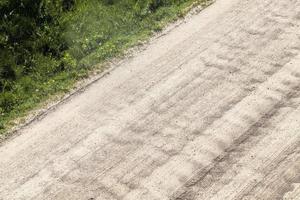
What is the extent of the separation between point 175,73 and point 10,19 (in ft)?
14.2

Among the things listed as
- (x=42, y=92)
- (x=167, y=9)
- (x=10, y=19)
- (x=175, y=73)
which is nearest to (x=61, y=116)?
(x=42, y=92)

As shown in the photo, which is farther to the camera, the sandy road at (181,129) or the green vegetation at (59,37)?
the green vegetation at (59,37)

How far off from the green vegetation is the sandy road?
67 cm

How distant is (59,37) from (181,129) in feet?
14.1

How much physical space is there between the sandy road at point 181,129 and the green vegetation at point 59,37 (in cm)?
67

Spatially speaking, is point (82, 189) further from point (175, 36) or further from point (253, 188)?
point (175, 36)

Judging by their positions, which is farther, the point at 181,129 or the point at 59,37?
the point at 59,37

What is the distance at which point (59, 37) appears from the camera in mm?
11992

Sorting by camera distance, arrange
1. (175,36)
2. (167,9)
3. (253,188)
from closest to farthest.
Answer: (253,188), (175,36), (167,9)

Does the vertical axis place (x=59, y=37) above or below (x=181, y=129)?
above

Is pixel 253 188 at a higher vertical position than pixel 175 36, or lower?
lower

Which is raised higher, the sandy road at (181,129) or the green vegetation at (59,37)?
the green vegetation at (59,37)

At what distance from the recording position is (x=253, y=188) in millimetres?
8195

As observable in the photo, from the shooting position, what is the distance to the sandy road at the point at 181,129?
332 inches
